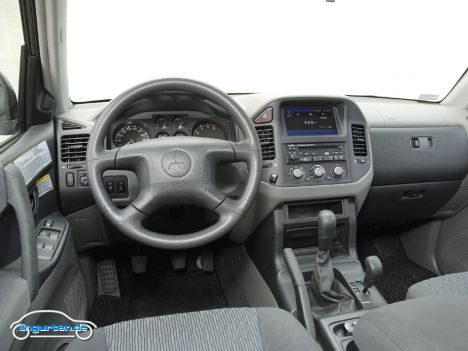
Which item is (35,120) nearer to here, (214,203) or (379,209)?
(214,203)

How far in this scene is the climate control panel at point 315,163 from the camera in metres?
1.64

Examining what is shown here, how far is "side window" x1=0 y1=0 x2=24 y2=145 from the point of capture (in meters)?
1.36

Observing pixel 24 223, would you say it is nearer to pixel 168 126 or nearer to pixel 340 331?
pixel 168 126

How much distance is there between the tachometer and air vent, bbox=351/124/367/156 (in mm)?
562

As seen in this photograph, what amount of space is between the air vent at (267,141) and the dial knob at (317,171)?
0.58ft

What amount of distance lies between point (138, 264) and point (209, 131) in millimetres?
906

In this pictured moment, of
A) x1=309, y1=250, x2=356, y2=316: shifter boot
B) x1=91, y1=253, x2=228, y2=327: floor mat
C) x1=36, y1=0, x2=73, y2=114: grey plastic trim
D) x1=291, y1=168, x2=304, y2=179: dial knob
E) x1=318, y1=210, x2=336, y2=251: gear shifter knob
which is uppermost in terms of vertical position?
x1=36, y1=0, x2=73, y2=114: grey plastic trim

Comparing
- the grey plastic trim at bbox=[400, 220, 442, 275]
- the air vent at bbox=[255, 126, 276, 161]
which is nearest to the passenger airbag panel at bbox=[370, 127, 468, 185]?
the grey plastic trim at bbox=[400, 220, 442, 275]

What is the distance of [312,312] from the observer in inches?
58.5

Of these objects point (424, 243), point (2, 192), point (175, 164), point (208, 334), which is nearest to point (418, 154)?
point (424, 243)

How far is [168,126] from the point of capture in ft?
5.25

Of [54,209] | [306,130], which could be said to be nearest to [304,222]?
[306,130]

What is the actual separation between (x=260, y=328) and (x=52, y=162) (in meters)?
0.98

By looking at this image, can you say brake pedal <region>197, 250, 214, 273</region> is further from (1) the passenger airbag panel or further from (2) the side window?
(2) the side window
